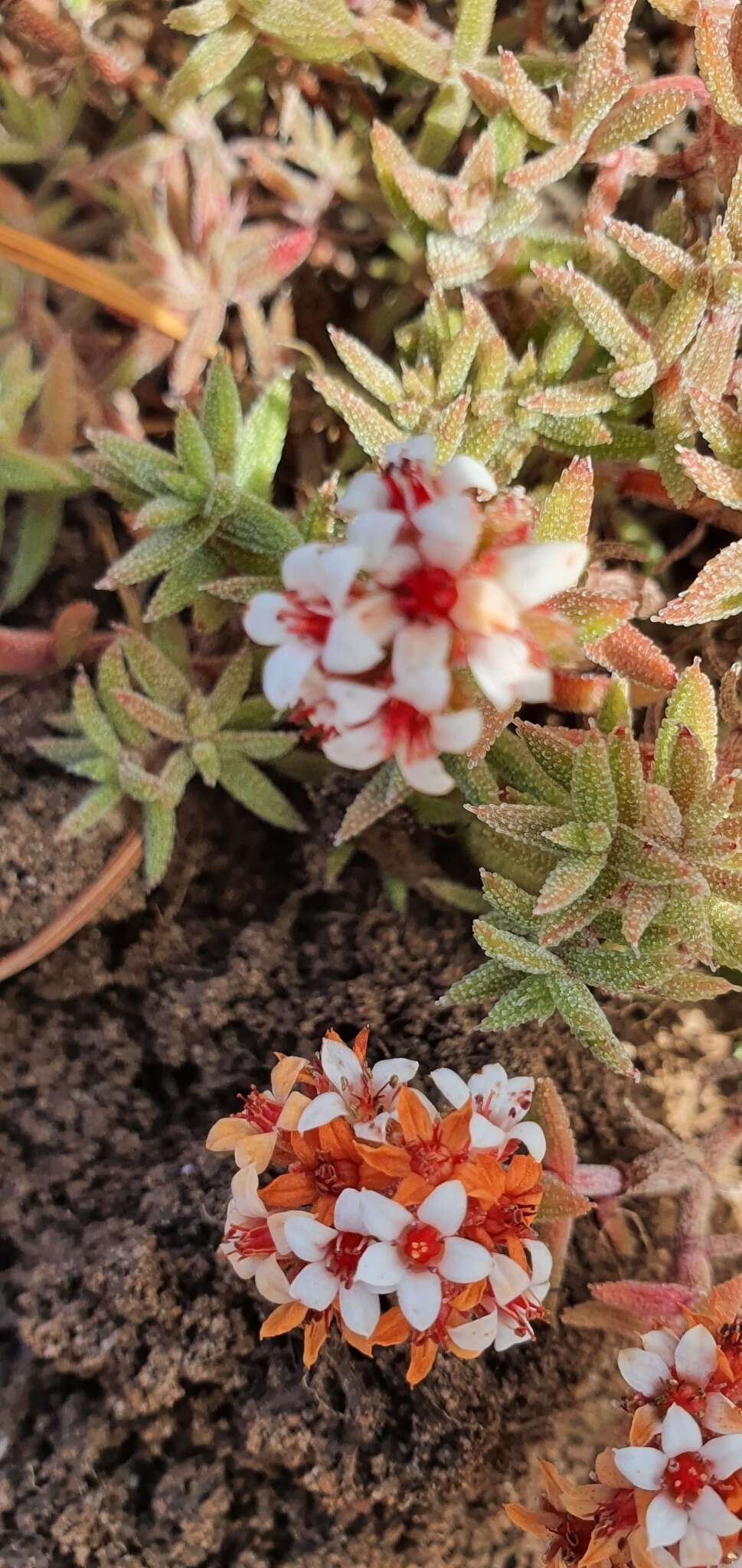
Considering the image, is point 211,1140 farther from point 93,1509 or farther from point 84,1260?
point 93,1509

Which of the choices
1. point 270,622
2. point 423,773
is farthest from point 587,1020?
point 270,622

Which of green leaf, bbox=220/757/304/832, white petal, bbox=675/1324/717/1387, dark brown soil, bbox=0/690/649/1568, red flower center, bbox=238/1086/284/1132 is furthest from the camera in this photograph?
green leaf, bbox=220/757/304/832

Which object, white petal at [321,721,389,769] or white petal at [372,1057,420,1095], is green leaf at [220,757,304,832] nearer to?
white petal at [372,1057,420,1095]

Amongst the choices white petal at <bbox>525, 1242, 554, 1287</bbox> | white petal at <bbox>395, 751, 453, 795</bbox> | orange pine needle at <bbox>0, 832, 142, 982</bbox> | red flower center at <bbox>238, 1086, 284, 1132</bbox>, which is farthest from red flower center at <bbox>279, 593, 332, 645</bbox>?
orange pine needle at <bbox>0, 832, 142, 982</bbox>

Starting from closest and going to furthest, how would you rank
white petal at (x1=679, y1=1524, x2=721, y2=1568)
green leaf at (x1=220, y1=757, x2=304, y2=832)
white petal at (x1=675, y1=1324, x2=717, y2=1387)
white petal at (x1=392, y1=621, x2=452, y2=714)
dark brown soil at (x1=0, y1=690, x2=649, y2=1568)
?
white petal at (x1=392, y1=621, x2=452, y2=714) → white petal at (x1=679, y1=1524, x2=721, y2=1568) → white petal at (x1=675, y1=1324, x2=717, y2=1387) → dark brown soil at (x1=0, y1=690, x2=649, y2=1568) → green leaf at (x1=220, y1=757, x2=304, y2=832)

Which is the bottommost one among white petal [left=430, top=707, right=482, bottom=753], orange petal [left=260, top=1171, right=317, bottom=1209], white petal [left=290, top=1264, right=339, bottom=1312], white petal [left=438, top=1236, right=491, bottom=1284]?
white petal [left=290, top=1264, right=339, bottom=1312]

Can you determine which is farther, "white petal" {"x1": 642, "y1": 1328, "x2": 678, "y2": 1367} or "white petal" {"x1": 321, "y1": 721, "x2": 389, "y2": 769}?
"white petal" {"x1": 642, "y1": 1328, "x2": 678, "y2": 1367}

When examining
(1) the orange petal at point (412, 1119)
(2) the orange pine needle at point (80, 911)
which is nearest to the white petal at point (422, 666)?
(1) the orange petal at point (412, 1119)

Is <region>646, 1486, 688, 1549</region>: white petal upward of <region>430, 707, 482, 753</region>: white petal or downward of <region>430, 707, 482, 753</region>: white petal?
downward
